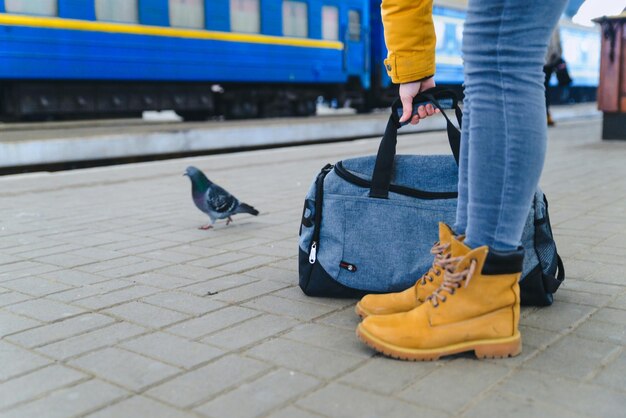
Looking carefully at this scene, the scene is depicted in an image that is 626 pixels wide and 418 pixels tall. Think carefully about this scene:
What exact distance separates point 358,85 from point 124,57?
6855mm

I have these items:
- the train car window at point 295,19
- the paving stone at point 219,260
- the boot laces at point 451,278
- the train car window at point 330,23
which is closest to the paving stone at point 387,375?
the boot laces at point 451,278

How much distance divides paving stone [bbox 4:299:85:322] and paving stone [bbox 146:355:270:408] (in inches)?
28.9

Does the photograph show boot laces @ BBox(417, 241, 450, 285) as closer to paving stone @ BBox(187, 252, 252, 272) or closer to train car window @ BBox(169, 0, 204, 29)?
paving stone @ BBox(187, 252, 252, 272)

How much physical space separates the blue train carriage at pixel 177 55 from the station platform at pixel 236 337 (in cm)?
689

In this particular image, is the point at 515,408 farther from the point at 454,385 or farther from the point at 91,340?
the point at 91,340

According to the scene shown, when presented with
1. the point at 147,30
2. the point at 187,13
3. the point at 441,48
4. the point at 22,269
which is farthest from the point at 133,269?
the point at 441,48

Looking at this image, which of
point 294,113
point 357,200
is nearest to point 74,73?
point 294,113

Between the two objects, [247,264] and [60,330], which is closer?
[60,330]

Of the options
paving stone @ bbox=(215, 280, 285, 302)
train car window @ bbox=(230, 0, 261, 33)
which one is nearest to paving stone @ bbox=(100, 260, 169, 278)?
paving stone @ bbox=(215, 280, 285, 302)

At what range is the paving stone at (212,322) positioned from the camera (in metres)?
2.17

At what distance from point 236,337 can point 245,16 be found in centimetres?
1169

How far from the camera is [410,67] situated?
2.20m

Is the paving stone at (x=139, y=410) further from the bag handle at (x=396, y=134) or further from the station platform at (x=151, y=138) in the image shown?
the station platform at (x=151, y=138)

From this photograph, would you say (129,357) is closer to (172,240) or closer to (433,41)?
(433,41)
